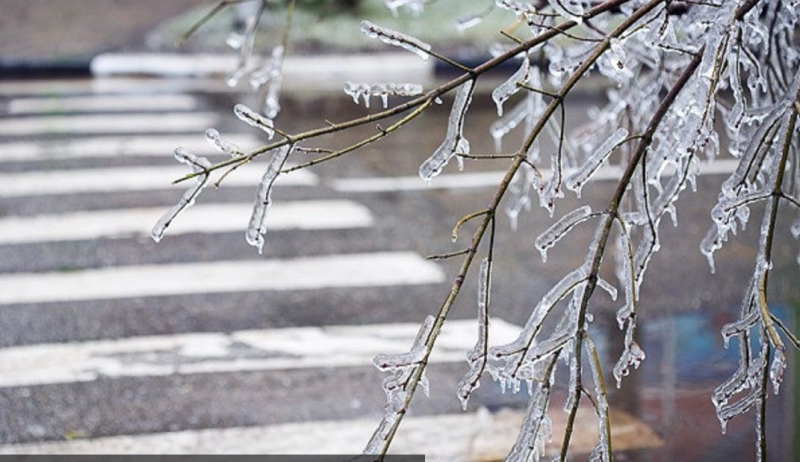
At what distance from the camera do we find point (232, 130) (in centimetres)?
1155

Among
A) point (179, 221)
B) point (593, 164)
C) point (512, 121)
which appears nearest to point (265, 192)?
point (593, 164)

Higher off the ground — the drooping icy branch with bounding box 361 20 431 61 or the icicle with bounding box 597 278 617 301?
the drooping icy branch with bounding box 361 20 431 61

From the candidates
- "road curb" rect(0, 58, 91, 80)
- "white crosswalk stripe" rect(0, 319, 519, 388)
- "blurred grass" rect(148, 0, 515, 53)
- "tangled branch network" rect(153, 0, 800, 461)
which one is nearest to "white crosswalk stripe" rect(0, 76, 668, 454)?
"white crosswalk stripe" rect(0, 319, 519, 388)

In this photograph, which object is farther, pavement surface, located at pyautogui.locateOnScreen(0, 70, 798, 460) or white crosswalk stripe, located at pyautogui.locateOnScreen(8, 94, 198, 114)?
white crosswalk stripe, located at pyautogui.locateOnScreen(8, 94, 198, 114)

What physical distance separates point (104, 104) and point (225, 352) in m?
7.48

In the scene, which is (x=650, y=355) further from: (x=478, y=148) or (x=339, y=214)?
(x=478, y=148)

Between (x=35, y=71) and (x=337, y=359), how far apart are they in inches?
420

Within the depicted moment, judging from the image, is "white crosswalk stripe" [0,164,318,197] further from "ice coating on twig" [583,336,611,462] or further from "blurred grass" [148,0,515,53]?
"ice coating on twig" [583,336,611,462]

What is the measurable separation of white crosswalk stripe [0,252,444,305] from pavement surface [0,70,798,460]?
0.8 inches

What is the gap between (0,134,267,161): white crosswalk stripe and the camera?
33.7ft

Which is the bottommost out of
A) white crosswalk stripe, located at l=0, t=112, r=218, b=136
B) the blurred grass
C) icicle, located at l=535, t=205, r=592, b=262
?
icicle, located at l=535, t=205, r=592, b=262

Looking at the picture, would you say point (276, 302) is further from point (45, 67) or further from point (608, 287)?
point (45, 67)

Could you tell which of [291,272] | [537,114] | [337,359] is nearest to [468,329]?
[337,359]

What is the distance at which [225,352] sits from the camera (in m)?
5.89
